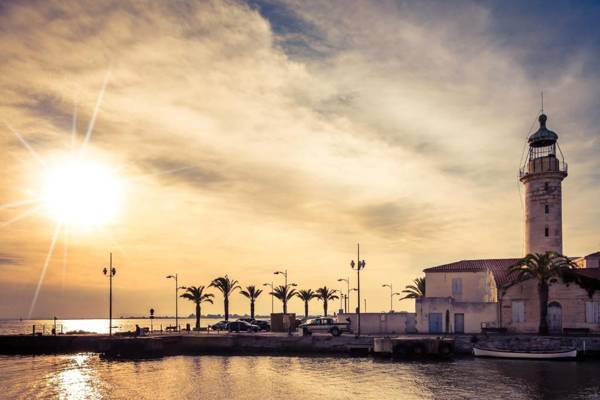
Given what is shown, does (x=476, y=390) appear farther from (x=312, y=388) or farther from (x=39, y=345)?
(x=39, y=345)

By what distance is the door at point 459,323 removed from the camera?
59531mm

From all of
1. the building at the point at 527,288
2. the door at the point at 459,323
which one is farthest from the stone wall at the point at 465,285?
the door at the point at 459,323

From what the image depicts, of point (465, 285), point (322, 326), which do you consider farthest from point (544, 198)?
point (322, 326)

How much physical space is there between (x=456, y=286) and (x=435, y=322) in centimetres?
572

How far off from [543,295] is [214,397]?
119 ft

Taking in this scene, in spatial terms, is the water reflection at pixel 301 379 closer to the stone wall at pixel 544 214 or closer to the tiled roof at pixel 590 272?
the tiled roof at pixel 590 272

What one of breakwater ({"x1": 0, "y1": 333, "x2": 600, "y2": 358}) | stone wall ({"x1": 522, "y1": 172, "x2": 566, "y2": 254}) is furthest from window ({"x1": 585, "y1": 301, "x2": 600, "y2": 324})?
stone wall ({"x1": 522, "y1": 172, "x2": 566, "y2": 254})

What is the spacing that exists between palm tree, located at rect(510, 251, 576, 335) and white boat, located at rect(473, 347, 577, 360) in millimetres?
5881

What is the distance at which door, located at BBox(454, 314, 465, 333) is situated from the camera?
59.5 metres

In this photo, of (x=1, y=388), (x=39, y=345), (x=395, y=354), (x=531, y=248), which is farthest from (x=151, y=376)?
(x=531, y=248)

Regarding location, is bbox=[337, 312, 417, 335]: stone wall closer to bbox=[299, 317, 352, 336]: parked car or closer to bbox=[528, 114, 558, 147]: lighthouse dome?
bbox=[299, 317, 352, 336]: parked car

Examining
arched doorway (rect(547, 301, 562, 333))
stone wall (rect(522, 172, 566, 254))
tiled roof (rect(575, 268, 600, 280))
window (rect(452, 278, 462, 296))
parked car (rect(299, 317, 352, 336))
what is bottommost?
parked car (rect(299, 317, 352, 336))

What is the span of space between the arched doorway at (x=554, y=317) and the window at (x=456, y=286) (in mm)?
9690

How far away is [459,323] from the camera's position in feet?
196
